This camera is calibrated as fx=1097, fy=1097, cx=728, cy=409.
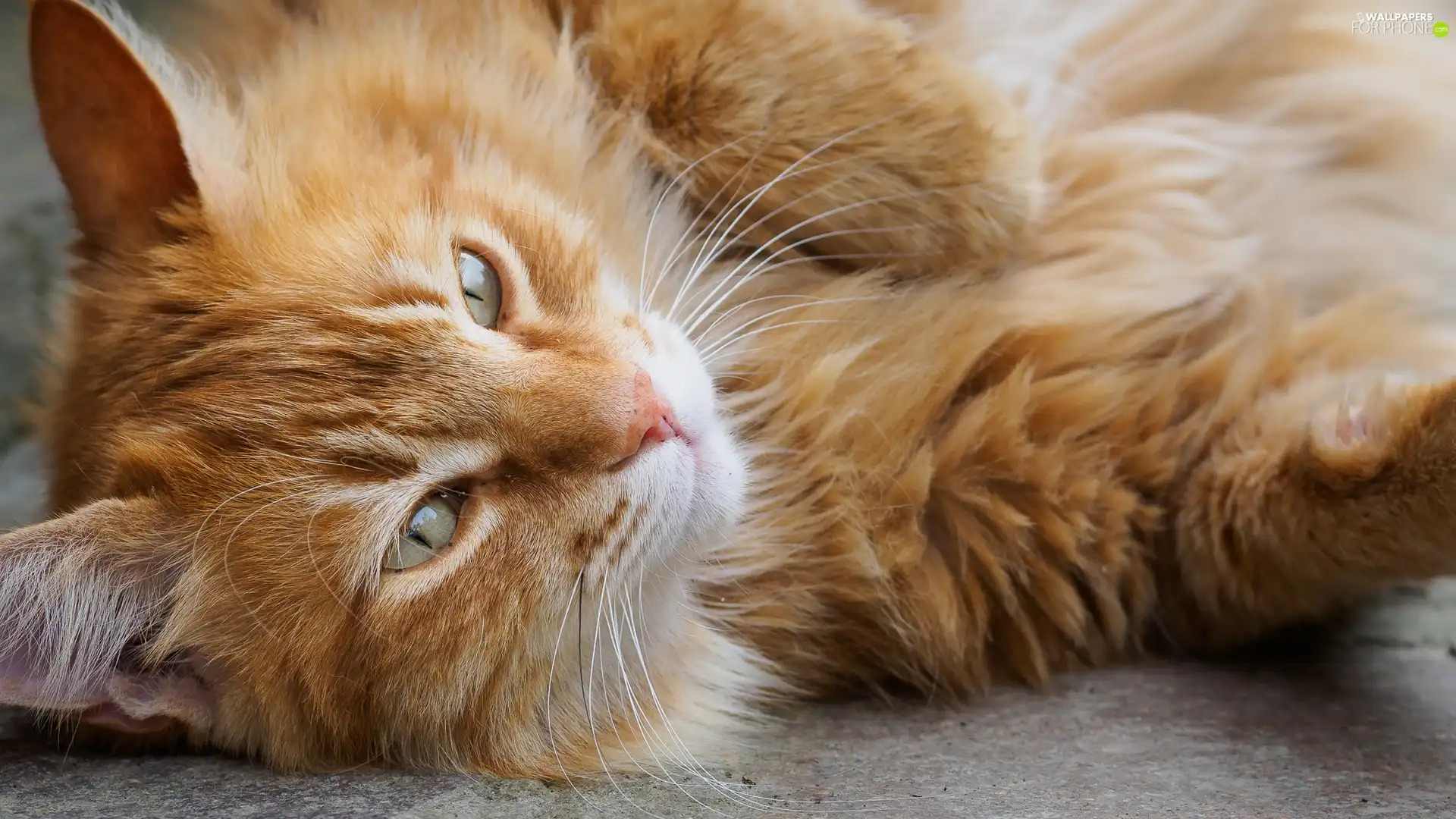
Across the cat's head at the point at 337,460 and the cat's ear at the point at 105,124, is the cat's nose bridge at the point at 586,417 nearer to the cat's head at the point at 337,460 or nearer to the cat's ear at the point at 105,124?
the cat's head at the point at 337,460

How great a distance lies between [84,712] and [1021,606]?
3.73 ft

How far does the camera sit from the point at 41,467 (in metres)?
1.52

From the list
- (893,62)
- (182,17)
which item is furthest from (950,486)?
(182,17)

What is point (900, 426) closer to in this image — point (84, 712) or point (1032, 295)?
point (1032, 295)

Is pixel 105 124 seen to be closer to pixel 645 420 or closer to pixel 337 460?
pixel 337 460

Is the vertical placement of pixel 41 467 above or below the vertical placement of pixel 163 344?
below

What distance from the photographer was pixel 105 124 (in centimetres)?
121

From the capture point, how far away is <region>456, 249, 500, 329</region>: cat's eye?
127 cm

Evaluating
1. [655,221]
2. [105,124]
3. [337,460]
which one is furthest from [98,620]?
[655,221]

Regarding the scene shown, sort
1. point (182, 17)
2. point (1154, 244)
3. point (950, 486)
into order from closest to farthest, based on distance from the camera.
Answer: point (950, 486) → point (1154, 244) → point (182, 17)

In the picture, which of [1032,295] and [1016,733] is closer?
[1016,733]

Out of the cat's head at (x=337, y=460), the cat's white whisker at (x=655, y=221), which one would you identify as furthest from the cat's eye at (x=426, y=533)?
the cat's white whisker at (x=655, y=221)

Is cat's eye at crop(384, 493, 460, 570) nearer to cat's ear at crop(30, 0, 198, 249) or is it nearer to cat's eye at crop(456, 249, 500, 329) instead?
cat's eye at crop(456, 249, 500, 329)

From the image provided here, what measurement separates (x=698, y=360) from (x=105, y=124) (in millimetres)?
711
